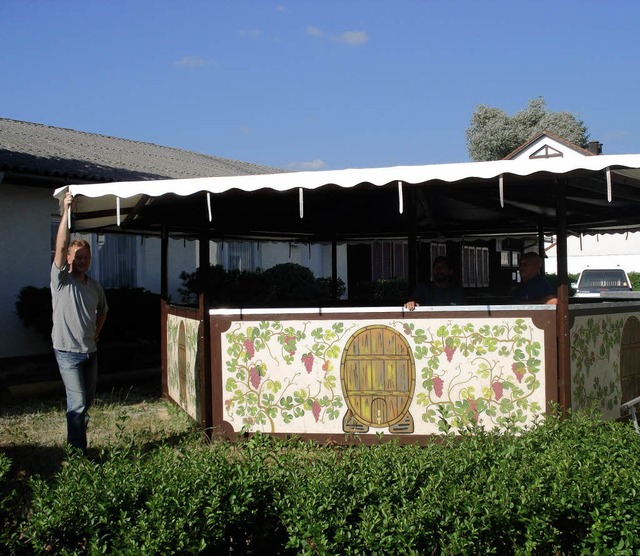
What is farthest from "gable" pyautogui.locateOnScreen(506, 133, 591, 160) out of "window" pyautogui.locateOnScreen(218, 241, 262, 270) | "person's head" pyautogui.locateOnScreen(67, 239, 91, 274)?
"person's head" pyautogui.locateOnScreen(67, 239, 91, 274)

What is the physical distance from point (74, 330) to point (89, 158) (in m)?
10.2

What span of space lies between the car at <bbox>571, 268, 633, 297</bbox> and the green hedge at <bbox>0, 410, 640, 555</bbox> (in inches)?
796

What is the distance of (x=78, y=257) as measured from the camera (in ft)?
19.6

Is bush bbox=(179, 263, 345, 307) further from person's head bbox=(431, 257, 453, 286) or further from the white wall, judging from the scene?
person's head bbox=(431, 257, 453, 286)

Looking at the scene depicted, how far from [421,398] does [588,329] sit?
5.18 ft

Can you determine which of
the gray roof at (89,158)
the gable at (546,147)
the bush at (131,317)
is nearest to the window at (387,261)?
the gray roof at (89,158)

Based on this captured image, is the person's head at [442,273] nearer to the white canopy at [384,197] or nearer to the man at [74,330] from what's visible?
the white canopy at [384,197]

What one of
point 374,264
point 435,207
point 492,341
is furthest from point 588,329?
point 374,264

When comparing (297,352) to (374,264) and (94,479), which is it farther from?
(374,264)

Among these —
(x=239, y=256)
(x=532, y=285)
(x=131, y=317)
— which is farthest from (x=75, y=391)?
(x=239, y=256)

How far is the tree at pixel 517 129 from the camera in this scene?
72312 mm

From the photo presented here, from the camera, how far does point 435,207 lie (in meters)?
9.04

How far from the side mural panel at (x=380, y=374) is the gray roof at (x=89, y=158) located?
7.05 m

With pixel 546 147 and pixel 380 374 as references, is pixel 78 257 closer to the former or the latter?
pixel 380 374
